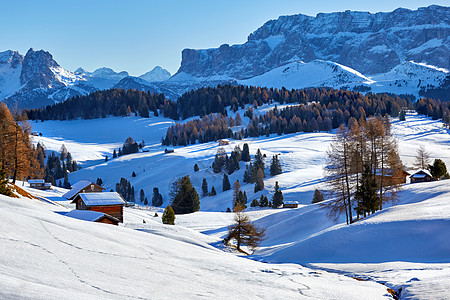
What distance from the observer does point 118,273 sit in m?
12.4

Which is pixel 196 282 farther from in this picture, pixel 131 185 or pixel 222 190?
pixel 131 185

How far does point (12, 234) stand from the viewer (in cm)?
1328

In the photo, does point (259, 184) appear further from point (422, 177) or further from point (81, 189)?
point (81, 189)

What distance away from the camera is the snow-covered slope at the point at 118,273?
1009 centimetres

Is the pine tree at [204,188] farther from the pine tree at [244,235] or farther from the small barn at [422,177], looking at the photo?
the pine tree at [244,235]

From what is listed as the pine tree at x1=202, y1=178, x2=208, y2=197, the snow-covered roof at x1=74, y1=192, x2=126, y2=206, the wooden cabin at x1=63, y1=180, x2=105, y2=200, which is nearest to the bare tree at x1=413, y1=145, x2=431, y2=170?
the pine tree at x1=202, y1=178, x2=208, y2=197

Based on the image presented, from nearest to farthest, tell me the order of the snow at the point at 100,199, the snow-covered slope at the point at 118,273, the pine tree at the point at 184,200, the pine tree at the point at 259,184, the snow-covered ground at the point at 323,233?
the snow-covered slope at the point at 118,273
the snow-covered ground at the point at 323,233
the snow at the point at 100,199
the pine tree at the point at 184,200
the pine tree at the point at 259,184

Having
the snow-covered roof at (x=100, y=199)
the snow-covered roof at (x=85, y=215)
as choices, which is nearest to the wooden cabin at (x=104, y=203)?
the snow-covered roof at (x=100, y=199)

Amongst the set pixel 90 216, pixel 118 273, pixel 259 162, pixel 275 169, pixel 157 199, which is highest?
pixel 118 273

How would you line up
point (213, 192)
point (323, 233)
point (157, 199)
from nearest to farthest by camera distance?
point (323, 233) < point (157, 199) < point (213, 192)

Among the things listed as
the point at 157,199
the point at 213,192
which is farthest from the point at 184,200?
the point at 213,192

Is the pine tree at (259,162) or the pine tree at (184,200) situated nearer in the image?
the pine tree at (184,200)

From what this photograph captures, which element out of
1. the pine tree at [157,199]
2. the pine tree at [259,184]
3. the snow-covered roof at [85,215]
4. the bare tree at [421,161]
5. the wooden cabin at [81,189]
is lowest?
the pine tree at [157,199]

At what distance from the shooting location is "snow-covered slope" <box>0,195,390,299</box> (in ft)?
33.1
